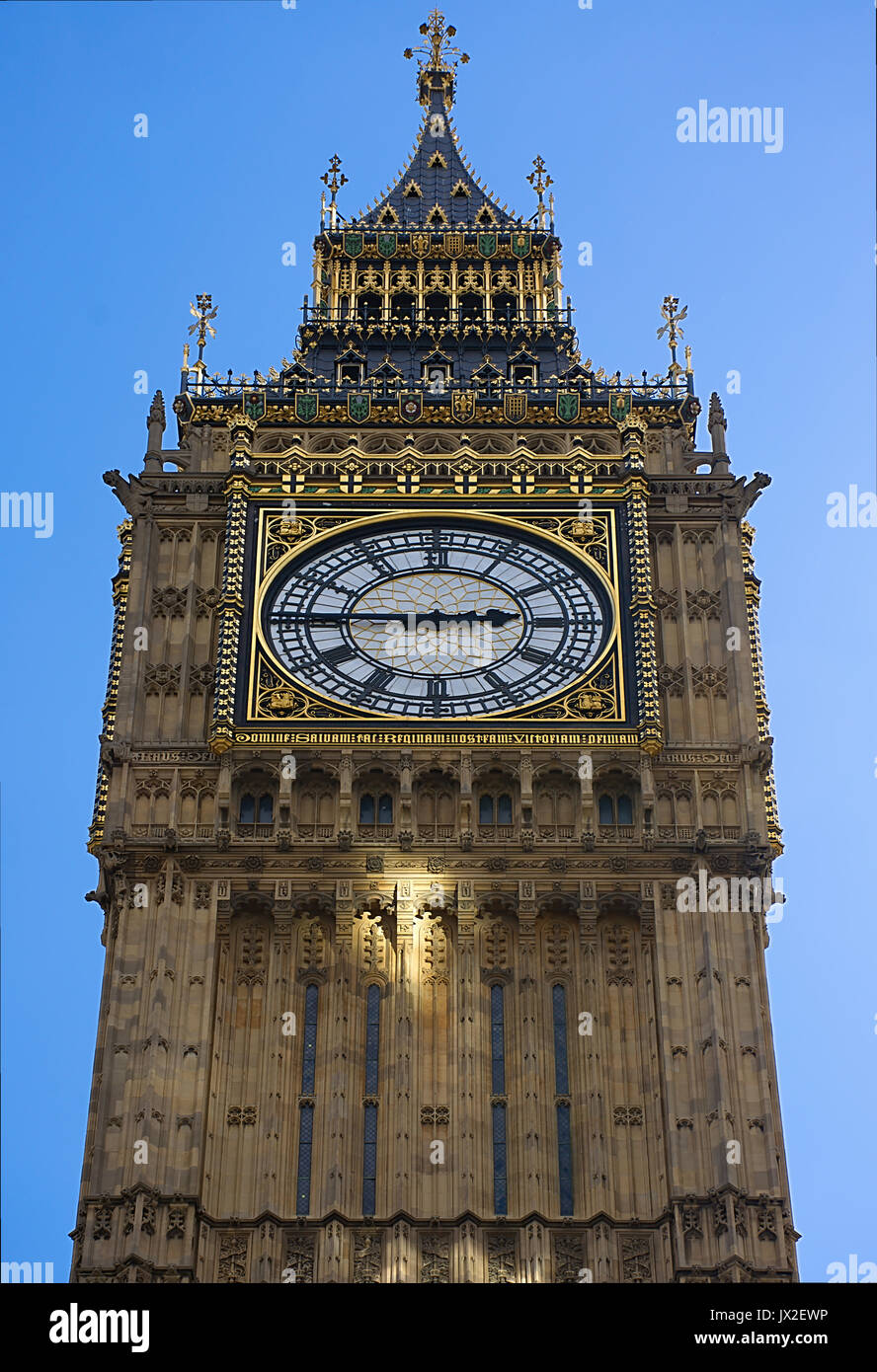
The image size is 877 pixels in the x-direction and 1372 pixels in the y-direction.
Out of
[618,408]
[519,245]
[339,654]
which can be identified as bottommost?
[339,654]

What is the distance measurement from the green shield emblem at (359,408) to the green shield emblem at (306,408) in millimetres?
479

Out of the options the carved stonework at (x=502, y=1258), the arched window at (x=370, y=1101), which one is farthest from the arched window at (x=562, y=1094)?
the arched window at (x=370, y=1101)

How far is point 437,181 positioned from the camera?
48281mm

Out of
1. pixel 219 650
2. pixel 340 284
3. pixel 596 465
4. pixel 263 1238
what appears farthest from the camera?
pixel 340 284

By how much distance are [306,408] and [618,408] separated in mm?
4288

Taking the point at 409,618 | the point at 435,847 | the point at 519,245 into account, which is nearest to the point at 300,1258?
the point at 435,847

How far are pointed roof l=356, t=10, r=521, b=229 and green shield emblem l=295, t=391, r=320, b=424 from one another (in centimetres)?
687

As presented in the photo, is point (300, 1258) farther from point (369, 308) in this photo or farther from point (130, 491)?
point (369, 308)

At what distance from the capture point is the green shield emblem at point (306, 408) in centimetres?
3991

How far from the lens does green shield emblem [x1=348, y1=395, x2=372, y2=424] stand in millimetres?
39875
